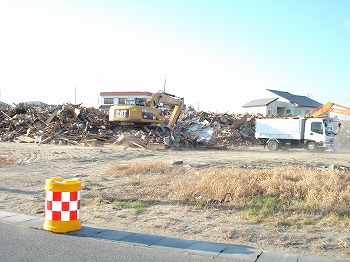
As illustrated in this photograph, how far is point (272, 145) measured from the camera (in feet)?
90.1

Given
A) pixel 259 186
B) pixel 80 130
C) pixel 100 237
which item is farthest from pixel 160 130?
pixel 100 237

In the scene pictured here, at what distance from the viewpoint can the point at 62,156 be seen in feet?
59.3

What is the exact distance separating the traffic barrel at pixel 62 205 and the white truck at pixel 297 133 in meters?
22.1

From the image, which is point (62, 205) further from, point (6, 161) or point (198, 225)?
point (6, 161)

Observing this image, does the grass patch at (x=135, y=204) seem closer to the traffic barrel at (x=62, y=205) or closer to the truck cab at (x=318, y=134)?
the traffic barrel at (x=62, y=205)

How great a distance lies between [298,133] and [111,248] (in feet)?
75.0

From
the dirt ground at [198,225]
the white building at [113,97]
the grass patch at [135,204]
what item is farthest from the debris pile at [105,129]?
the white building at [113,97]

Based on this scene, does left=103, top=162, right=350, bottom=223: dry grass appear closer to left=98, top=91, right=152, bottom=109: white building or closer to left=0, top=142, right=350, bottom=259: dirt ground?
left=0, top=142, right=350, bottom=259: dirt ground

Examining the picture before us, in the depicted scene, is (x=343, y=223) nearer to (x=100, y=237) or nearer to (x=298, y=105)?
(x=100, y=237)

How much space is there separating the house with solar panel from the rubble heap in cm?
1823

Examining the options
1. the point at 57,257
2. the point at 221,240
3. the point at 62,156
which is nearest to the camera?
the point at 57,257

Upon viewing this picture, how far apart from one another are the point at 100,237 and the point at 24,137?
24.2 metres

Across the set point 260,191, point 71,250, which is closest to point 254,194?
point 260,191

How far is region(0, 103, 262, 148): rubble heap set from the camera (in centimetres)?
2558
